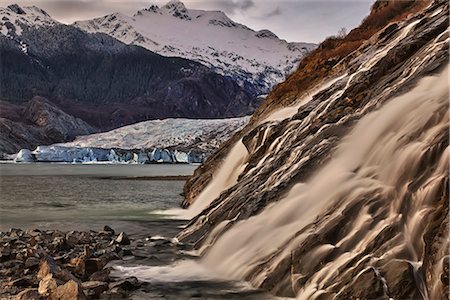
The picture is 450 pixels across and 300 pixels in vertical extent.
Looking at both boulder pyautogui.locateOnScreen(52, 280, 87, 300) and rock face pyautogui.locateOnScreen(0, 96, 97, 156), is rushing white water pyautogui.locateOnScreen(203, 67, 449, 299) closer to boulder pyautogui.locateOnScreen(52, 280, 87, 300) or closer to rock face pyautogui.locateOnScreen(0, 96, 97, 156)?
boulder pyautogui.locateOnScreen(52, 280, 87, 300)

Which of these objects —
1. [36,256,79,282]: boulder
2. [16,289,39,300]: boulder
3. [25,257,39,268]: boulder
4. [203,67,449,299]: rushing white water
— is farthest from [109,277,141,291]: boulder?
[25,257,39,268]: boulder

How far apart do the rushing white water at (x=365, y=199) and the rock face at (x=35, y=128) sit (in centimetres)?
14498

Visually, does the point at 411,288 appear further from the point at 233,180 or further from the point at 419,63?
the point at 233,180

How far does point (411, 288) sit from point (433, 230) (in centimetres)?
92

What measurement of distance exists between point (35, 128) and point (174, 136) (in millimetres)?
77205

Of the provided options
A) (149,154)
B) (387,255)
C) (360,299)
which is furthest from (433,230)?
(149,154)

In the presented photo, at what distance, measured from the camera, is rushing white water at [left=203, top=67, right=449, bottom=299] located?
8375 mm

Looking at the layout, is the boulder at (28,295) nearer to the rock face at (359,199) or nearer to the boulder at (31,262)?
the boulder at (31,262)

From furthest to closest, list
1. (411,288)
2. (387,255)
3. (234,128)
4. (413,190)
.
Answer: (234,128) → (413,190) → (387,255) → (411,288)

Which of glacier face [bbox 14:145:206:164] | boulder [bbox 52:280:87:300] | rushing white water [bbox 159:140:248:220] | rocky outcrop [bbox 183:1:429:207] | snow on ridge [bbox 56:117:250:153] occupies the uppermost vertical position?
snow on ridge [bbox 56:117:250:153]

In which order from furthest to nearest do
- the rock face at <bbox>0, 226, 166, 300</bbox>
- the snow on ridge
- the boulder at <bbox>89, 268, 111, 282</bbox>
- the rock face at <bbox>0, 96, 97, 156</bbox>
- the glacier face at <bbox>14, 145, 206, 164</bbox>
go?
the rock face at <bbox>0, 96, 97, 156</bbox>
the snow on ridge
the glacier face at <bbox>14, 145, 206, 164</bbox>
the boulder at <bbox>89, 268, 111, 282</bbox>
the rock face at <bbox>0, 226, 166, 300</bbox>

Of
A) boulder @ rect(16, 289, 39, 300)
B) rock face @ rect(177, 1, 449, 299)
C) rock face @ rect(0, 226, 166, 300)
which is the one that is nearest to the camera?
rock face @ rect(177, 1, 449, 299)

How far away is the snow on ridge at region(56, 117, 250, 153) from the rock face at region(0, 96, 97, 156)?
39159 millimetres

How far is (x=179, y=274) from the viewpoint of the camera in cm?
1134
